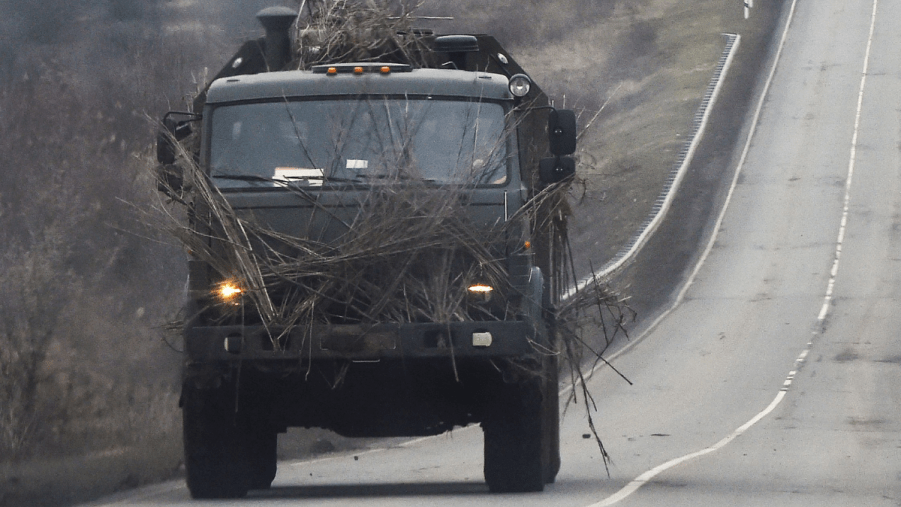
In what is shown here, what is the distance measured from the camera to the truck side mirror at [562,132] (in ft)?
35.8

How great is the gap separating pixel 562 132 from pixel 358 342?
7.95ft

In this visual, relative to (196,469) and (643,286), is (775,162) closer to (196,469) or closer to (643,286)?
(643,286)

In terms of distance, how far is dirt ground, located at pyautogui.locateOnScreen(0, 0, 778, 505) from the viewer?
4306 cm

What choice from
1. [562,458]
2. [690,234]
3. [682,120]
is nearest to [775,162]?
[682,120]

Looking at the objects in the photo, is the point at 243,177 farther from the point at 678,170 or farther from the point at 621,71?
the point at 621,71

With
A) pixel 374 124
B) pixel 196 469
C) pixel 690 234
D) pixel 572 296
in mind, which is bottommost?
pixel 690 234

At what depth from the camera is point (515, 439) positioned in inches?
427

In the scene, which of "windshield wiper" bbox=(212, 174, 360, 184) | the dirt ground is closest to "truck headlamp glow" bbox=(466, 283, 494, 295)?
"windshield wiper" bbox=(212, 174, 360, 184)

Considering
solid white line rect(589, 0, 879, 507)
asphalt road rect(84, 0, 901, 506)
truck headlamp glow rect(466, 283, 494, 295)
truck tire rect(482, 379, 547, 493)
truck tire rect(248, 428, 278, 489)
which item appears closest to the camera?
truck headlamp glow rect(466, 283, 494, 295)

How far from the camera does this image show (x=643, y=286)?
3631 centimetres

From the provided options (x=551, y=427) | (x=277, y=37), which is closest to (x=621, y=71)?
(x=551, y=427)

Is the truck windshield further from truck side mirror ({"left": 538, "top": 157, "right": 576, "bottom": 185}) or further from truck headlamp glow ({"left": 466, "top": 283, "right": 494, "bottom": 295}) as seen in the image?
truck headlamp glow ({"left": 466, "top": 283, "right": 494, "bottom": 295})

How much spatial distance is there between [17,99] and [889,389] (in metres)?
19.8

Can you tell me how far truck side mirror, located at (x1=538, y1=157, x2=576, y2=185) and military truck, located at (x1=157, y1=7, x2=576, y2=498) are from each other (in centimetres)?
2
